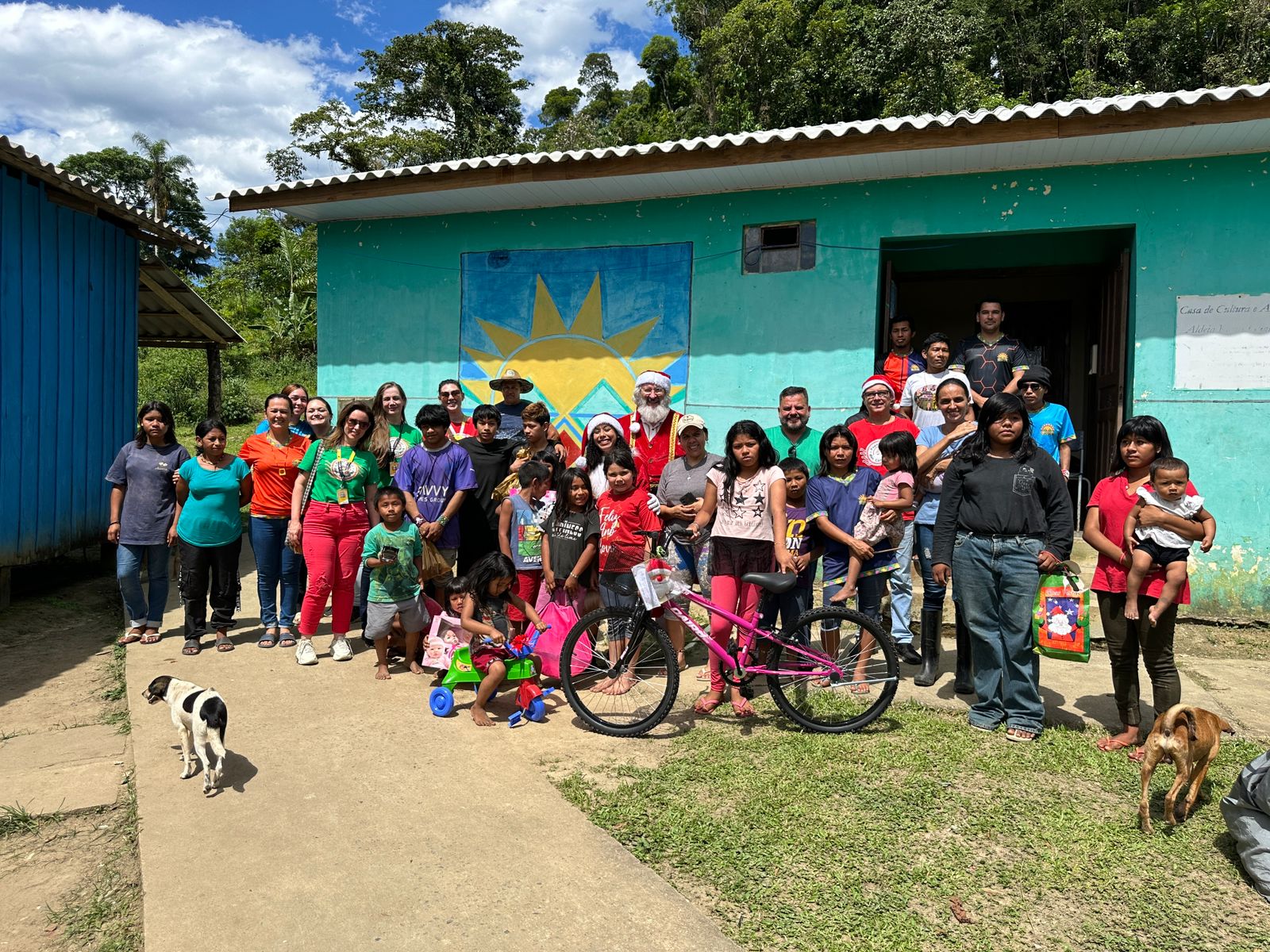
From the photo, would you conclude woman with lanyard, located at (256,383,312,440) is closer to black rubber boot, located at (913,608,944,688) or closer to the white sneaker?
the white sneaker

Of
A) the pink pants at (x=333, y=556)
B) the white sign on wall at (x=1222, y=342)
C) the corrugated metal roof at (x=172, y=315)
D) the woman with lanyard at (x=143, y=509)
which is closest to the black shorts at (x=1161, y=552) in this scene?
the white sign on wall at (x=1222, y=342)

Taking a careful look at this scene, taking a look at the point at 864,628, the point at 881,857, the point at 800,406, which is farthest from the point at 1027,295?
the point at 881,857

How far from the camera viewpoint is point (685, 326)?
25.2ft

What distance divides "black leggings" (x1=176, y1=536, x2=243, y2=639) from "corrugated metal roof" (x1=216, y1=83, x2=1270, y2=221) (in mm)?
3687

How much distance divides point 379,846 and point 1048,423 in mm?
4595

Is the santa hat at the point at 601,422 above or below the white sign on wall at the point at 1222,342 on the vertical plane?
below

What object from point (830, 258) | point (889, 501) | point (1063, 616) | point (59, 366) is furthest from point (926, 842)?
point (59, 366)

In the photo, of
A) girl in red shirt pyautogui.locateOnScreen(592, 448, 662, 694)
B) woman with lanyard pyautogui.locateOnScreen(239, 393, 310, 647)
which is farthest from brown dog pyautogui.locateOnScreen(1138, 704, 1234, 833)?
woman with lanyard pyautogui.locateOnScreen(239, 393, 310, 647)

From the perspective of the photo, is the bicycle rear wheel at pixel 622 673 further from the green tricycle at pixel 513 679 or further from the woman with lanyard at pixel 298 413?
the woman with lanyard at pixel 298 413

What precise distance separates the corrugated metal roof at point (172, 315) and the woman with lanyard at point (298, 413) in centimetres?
482

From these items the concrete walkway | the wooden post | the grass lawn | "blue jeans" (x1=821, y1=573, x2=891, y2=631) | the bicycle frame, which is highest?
the wooden post

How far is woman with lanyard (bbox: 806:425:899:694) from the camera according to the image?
15.1ft

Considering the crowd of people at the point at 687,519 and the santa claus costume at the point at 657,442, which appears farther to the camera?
the santa claus costume at the point at 657,442

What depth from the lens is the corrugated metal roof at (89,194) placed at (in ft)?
20.9
